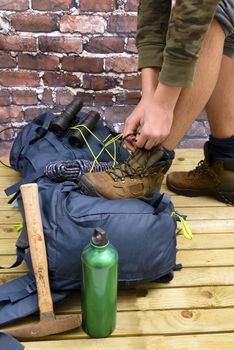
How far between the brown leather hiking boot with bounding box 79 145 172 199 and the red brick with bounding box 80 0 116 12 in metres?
0.89

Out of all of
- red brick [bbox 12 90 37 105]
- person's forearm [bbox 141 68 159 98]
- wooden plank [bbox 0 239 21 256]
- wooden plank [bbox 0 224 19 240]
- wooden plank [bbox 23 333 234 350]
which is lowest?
wooden plank [bbox 0 224 19 240]

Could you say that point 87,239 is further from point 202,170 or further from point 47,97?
point 47,97

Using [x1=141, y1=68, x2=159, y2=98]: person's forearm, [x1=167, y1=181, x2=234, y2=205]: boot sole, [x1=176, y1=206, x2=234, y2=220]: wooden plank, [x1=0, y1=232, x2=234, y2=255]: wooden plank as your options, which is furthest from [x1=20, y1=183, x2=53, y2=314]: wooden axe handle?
[x1=167, y1=181, x2=234, y2=205]: boot sole

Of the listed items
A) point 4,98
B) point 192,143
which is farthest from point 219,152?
point 4,98

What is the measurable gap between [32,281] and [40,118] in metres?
0.94

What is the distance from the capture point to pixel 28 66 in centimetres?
209

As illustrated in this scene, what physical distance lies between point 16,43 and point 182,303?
1383 millimetres

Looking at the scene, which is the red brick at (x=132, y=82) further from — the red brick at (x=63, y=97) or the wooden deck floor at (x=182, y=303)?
the wooden deck floor at (x=182, y=303)

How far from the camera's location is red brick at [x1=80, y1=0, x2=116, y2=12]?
2021 mm

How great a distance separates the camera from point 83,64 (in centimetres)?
211

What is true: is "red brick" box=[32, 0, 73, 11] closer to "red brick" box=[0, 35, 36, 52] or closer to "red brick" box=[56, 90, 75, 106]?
"red brick" box=[0, 35, 36, 52]

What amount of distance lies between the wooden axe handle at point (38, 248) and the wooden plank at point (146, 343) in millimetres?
88

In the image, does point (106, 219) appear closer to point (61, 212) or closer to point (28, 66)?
point (61, 212)

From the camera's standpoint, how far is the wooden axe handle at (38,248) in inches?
45.2
